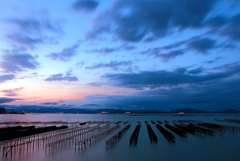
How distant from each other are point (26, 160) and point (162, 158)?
44.8 ft

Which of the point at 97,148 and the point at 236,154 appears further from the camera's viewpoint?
the point at 97,148

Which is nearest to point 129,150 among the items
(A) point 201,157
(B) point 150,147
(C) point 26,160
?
(B) point 150,147

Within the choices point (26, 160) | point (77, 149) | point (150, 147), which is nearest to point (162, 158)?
point (150, 147)

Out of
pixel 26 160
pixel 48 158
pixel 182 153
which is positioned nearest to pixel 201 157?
pixel 182 153

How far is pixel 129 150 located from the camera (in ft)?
70.8

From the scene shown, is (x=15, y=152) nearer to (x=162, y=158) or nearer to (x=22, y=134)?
(x=22, y=134)

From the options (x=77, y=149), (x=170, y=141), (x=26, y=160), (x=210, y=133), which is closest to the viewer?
(x=26, y=160)

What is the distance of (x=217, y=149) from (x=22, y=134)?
1224 inches

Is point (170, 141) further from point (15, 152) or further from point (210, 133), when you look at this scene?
point (15, 152)

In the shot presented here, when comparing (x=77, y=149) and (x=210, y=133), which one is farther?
(x=210, y=133)

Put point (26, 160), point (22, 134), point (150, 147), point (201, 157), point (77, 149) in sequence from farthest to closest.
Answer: point (22, 134)
point (150, 147)
point (77, 149)
point (201, 157)
point (26, 160)

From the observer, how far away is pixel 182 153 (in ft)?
66.7

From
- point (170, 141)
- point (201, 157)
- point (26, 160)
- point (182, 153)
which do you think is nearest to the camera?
point (26, 160)

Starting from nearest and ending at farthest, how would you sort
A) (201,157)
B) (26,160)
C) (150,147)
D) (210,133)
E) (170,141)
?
(26,160) → (201,157) → (150,147) → (170,141) → (210,133)
